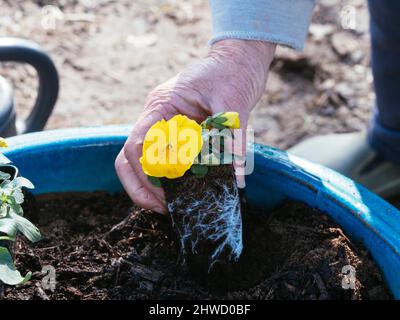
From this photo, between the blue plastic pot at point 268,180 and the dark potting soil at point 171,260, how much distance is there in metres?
0.03

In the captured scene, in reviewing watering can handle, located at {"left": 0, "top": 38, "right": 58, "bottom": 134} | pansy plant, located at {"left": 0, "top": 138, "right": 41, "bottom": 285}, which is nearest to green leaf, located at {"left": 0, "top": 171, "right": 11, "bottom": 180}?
pansy plant, located at {"left": 0, "top": 138, "right": 41, "bottom": 285}

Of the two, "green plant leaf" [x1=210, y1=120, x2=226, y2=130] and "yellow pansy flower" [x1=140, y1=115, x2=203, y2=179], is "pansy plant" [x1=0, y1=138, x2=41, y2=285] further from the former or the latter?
"green plant leaf" [x1=210, y1=120, x2=226, y2=130]

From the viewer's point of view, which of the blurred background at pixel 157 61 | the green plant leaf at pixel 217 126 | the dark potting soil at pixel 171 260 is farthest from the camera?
the blurred background at pixel 157 61

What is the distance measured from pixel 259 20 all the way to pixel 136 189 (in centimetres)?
50

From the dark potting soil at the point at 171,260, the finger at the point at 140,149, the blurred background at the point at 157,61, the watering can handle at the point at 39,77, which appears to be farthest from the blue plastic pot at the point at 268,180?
the blurred background at the point at 157,61

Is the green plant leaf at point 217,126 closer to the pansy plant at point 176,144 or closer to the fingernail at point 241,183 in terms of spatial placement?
the pansy plant at point 176,144

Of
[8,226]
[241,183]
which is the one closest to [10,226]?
[8,226]

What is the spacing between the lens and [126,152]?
1272 mm

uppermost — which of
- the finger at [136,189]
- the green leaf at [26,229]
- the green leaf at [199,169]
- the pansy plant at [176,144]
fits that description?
the pansy plant at [176,144]

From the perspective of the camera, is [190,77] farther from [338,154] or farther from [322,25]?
[322,25]

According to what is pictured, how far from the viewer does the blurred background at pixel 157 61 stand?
258 cm

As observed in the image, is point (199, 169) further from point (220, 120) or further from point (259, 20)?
point (259, 20)

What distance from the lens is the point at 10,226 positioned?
1036mm

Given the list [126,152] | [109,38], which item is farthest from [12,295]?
[109,38]
